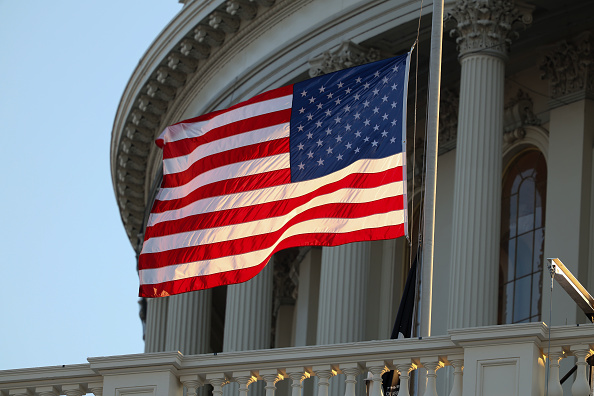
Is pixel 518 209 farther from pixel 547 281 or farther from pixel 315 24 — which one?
pixel 315 24

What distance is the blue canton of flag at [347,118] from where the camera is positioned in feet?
61.3

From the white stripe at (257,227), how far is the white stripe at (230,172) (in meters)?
0.77

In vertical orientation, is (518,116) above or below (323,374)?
above

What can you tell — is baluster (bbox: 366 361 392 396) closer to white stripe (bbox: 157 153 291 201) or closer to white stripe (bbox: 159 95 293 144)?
white stripe (bbox: 157 153 291 201)

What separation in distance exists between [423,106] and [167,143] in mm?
10375

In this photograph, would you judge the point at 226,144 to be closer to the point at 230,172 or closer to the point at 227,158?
the point at 227,158

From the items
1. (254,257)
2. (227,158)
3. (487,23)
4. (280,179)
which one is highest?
(487,23)

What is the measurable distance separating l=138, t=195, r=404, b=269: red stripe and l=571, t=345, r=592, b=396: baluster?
400 centimetres

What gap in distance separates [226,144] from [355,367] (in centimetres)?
565

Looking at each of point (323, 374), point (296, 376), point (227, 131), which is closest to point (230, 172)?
point (227, 131)

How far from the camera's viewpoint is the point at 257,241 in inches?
751

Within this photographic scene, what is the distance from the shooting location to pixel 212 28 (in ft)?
106

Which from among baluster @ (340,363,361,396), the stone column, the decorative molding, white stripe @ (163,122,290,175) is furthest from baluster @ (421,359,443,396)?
the decorative molding

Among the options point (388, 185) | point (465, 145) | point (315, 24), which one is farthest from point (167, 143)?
point (315, 24)
